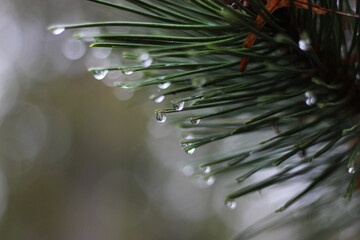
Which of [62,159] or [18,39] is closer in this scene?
[18,39]

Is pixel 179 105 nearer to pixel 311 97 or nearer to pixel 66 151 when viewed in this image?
pixel 311 97

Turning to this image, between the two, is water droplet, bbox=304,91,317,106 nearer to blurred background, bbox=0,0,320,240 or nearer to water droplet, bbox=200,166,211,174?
water droplet, bbox=200,166,211,174

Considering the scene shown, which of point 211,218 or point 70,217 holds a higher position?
point 70,217

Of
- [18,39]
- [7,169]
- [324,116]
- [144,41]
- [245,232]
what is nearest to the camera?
[144,41]

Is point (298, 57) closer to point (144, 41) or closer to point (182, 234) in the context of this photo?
point (144, 41)

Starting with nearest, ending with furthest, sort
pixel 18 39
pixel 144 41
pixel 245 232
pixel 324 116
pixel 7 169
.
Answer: pixel 144 41, pixel 324 116, pixel 245 232, pixel 18 39, pixel 7 169

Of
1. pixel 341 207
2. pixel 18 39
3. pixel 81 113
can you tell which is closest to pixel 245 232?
pixel 341 207

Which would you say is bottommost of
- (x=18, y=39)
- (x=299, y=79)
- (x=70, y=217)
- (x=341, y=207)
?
(x=341, y=207)
